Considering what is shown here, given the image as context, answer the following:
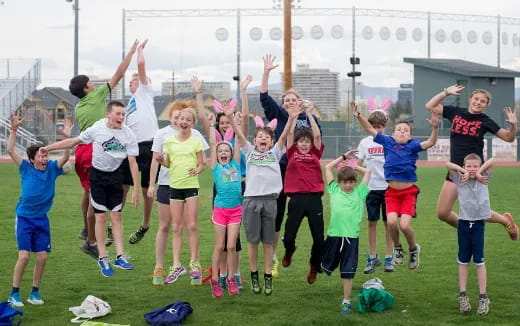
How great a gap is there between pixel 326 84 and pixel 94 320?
239 feet

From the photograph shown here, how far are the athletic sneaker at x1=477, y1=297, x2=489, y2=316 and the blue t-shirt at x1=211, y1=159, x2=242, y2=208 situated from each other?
9.37 ft

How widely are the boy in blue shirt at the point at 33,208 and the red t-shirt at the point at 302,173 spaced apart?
251 centimetres

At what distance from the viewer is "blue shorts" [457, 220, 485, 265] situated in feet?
27.0

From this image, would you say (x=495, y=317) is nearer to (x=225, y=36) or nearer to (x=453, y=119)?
(x=453, y=119)

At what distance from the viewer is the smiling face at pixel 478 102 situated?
8.65m

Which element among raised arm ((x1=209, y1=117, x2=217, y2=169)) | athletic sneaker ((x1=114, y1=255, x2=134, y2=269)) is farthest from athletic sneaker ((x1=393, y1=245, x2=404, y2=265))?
athletic sneaker ((x1=114, y1=255, x2=134, y2=269))

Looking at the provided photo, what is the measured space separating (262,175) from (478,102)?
8.27ft

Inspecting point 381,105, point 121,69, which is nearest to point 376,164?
point 381,105

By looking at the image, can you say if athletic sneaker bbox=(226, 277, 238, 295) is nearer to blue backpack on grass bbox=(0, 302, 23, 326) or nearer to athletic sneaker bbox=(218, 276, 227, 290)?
athletic sneaker bbox=(218, 276, 227, 290)

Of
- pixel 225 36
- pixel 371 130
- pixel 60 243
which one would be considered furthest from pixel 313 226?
pixel 225 36

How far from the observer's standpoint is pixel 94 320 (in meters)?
7.86

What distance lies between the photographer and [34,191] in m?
8.45

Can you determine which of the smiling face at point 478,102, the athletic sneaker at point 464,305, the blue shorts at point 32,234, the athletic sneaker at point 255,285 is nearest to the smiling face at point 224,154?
the athletic sneaker at point 255,285

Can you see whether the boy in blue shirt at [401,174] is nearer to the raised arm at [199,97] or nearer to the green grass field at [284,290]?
the green grass field at [284,290]
